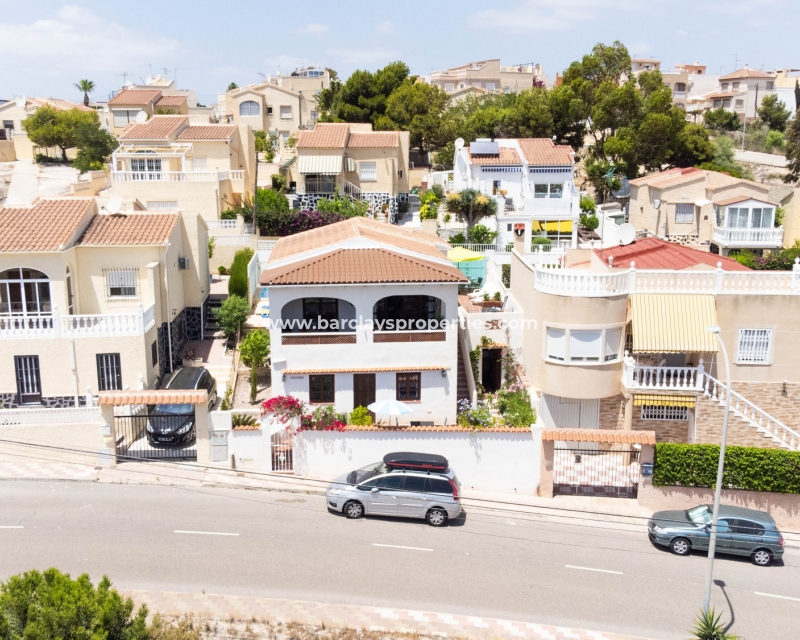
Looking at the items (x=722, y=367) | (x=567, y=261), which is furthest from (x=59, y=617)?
(x=567, y=261)

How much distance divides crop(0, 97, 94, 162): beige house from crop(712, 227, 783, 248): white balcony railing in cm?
7040

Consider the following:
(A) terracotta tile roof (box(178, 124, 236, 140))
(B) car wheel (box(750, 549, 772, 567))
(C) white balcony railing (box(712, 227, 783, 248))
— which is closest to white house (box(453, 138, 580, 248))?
(C) white balcony railing (box(712, 227, 783, 248))

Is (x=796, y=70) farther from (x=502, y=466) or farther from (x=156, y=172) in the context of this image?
(x=502, y=466)

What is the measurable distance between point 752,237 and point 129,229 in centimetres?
3953

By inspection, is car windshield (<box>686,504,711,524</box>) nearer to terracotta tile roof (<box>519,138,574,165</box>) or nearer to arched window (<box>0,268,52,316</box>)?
arched window (<box>0,268,52,316</box>)

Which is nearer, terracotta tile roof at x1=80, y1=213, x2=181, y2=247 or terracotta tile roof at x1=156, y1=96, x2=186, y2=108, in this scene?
terracotta tile roof at x1=80, y1=213, x2=181, y2=247

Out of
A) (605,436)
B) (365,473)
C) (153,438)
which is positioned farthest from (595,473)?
(153,438)

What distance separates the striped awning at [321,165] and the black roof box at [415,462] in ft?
115

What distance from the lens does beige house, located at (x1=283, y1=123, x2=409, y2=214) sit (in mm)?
55281

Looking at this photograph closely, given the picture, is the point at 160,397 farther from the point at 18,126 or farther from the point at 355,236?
the point at 18,126

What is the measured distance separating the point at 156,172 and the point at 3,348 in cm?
2003

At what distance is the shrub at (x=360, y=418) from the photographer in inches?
1025

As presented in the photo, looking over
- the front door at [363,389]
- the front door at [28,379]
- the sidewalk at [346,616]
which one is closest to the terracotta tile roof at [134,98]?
the front door at [28,379]

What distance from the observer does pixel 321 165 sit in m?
54.9
